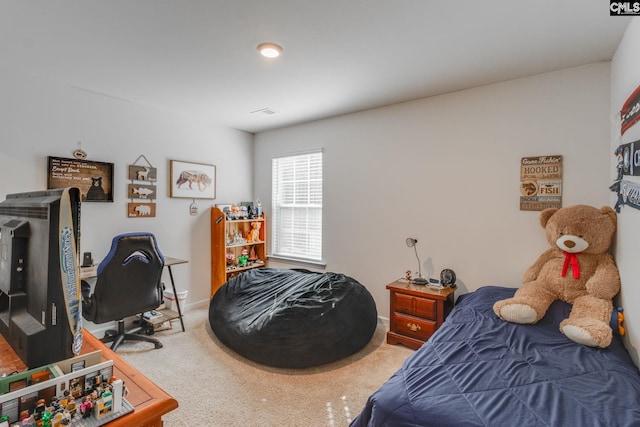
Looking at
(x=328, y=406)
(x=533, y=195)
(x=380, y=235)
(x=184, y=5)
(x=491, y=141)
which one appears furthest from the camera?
(x=380, y=235)

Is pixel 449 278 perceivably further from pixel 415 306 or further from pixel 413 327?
pixel 413 327

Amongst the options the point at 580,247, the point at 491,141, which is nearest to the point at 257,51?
the point at 491,141

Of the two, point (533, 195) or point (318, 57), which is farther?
point (533, 195)

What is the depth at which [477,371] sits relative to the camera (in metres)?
1.47

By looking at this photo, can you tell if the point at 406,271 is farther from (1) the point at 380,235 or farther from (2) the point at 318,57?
(2) the point at 318,57

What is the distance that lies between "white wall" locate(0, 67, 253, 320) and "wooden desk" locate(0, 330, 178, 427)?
7.85 ft

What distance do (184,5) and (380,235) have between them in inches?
106

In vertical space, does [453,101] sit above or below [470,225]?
above

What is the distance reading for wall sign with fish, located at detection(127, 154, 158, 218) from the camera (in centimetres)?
345

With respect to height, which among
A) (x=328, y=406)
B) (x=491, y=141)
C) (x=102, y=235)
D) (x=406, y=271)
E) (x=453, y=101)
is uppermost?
(x=453, y=101)

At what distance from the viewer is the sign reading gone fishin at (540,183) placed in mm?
2562

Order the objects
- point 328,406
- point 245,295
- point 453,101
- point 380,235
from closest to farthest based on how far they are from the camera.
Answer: point 328,406 < point 453,101 < point 245,295 < point 380,235

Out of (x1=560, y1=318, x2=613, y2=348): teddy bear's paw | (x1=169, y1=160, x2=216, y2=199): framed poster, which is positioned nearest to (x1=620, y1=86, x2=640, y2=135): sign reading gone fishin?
(x1=560, y1=318, x2=613, y2=348): teddy bear's paw

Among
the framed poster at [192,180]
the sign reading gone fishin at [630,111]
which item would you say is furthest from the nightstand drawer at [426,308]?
the framed poster at [192,180]
